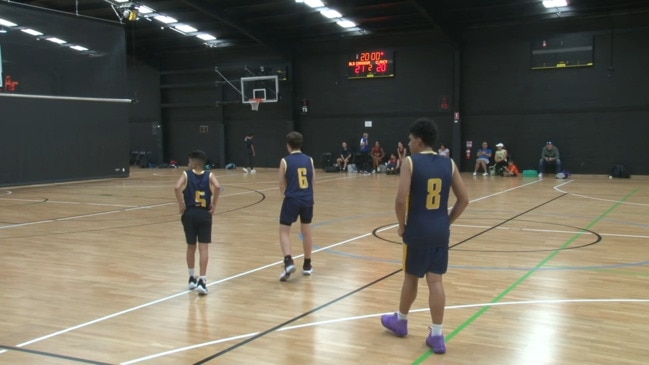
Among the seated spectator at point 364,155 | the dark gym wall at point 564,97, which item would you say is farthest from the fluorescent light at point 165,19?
the dark gym wall at point 564,97

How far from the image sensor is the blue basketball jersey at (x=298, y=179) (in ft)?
20.7

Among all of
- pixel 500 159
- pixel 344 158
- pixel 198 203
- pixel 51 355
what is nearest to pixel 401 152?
pixel 344 158

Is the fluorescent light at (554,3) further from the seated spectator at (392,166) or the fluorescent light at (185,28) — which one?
the fluorescent light at (185,28)

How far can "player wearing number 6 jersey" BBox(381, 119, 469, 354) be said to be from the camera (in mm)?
4035

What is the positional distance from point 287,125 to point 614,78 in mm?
13498

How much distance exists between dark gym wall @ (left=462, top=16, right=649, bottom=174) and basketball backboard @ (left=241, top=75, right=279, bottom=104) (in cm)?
834

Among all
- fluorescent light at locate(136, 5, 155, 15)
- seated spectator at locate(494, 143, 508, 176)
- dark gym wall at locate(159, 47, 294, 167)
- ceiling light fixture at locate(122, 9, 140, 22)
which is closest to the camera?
ceiling light fixture at locate(122, 9, 140, 22)

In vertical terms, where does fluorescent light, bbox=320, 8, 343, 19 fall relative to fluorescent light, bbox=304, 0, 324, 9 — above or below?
below

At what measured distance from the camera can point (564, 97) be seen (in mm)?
21609

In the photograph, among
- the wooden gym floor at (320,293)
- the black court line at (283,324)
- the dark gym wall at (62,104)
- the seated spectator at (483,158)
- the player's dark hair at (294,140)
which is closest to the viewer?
the black court line at (283,324)

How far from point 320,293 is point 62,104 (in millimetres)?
17591

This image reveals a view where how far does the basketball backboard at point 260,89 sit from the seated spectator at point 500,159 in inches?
386

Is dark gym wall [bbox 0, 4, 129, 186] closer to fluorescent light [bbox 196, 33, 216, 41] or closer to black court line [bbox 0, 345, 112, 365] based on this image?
fluorescent light [bbox 196, 33, 216, 41]

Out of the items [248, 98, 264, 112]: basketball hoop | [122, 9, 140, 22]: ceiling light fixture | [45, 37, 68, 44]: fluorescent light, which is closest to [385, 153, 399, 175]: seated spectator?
[248, 98, 264, 112]: basketball hoop
